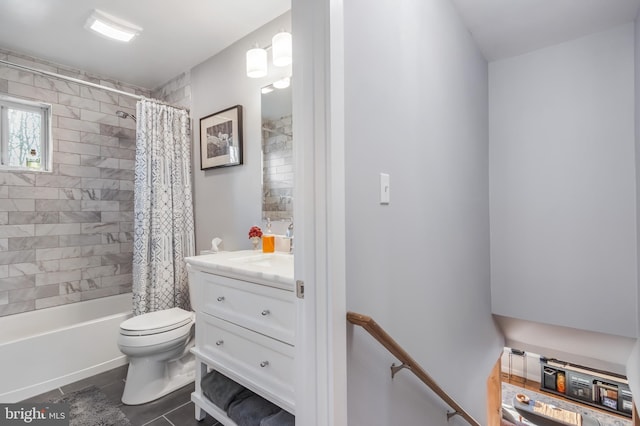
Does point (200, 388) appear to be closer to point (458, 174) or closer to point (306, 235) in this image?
point (306, 235)

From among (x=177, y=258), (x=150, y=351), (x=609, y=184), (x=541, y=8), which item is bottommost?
(x=150, y=351)

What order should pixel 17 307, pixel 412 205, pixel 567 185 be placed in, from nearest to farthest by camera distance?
1. pixel 412 205
2. pixel 567 185
3. pixel 17 307

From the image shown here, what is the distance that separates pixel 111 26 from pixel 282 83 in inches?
51.0

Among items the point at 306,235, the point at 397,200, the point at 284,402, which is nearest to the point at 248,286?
the point at 284,402

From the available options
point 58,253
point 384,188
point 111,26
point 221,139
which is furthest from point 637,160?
point 58,253

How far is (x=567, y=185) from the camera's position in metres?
2.26

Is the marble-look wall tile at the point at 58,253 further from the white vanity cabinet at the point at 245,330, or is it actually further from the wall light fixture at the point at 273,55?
the wall light fixture at the point at 273,55

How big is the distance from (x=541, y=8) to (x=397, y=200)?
1667mm

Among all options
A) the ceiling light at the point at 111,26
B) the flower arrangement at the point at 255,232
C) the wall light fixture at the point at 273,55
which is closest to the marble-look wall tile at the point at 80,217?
the ceiling light at the point at 111,26

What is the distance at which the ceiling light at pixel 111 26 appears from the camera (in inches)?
82.2

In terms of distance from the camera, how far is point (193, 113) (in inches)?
112

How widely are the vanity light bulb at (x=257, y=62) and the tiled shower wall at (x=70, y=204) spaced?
72.0 inches

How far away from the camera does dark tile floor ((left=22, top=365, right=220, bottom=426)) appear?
1777mm

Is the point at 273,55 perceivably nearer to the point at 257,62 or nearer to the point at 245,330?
the point at 257,62
